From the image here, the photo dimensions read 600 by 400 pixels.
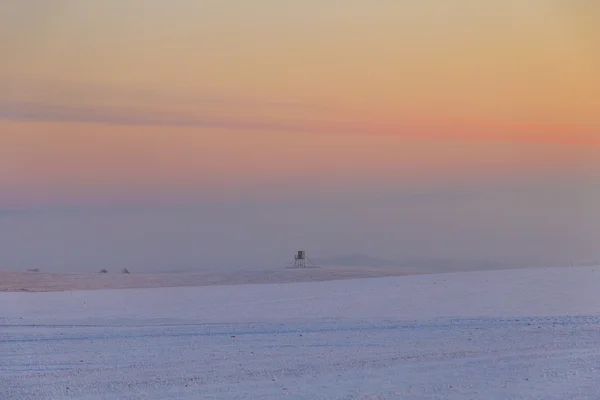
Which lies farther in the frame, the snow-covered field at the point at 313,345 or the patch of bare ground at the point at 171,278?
the patch of bare ground at the point at 171,278

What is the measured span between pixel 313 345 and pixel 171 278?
22.1 m

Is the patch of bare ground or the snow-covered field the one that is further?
the patch of bare ground

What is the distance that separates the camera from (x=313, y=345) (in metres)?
14.0

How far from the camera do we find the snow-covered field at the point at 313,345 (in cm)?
1068

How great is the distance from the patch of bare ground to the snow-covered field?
8716 millimetres

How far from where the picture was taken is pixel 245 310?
19844 mm

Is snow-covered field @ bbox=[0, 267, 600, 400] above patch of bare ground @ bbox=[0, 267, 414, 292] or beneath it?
beneath

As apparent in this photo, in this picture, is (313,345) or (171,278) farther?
(171,278)

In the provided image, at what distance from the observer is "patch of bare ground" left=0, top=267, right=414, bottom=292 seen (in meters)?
32.5

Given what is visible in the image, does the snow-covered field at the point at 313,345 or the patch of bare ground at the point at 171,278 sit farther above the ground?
the patch of bare ground at the point at 171,278

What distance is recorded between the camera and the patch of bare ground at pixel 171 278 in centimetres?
3253

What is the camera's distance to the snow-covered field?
10680mm

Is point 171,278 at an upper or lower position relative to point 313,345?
upper

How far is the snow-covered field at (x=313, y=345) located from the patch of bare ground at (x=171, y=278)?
28.6ft
